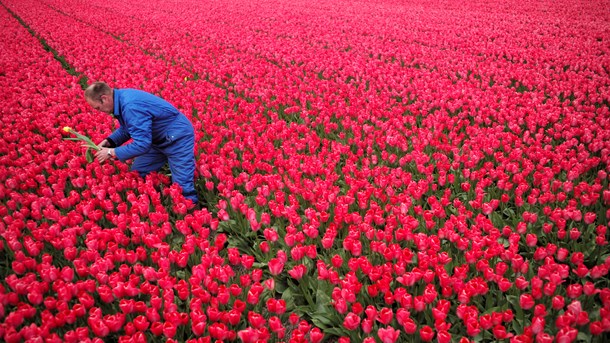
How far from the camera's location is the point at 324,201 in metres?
3.48

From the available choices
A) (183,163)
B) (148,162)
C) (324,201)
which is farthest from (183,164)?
(324,201)

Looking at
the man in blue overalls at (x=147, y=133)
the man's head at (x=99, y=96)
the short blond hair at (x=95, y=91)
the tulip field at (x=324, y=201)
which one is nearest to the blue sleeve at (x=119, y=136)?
the man in blue overalls at (x=147, y=133)

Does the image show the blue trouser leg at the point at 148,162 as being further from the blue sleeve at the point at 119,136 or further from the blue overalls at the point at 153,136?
the blue sleeve at the point at 119,136

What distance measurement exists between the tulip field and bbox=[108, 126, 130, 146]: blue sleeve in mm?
292

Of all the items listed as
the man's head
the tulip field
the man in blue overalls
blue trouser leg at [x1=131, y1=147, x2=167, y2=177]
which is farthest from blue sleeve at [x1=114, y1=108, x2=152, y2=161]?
blue trouser leg at [x1=131, y1=147, x2=167, y2=177]

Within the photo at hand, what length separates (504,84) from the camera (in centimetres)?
670

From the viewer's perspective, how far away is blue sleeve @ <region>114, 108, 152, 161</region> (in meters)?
3.70

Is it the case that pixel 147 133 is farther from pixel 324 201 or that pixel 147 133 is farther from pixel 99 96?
pixel 324 201

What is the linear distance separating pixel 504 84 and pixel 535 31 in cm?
603

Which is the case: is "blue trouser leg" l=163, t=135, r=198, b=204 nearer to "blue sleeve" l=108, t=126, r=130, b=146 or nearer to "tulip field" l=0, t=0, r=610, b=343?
"tulip field" l=0, t=0, r=610, b=343

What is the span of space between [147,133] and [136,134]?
0.10 metres

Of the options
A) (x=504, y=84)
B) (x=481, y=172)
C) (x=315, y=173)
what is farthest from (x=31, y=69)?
(x=504, y=84)

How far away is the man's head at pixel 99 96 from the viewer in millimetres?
3572

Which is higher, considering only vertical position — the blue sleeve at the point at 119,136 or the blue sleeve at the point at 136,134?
the blue sleeve at the point at 136,134
